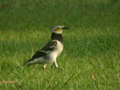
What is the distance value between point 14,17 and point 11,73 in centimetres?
1083

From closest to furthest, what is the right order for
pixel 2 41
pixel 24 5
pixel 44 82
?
1. pixel 44 82
2. pixel 2 41
3. pixel 24 5

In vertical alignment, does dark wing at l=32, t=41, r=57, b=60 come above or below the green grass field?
above

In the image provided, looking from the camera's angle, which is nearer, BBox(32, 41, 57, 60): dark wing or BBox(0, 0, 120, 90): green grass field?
BBox(0, 0, 120, 90): green grass field

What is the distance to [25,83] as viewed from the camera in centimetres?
685

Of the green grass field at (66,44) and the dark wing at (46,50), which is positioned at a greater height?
the dark wing at (46,50)

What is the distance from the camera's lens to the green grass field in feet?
23.1

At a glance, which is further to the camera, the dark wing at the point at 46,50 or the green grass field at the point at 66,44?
the dark wing at the point at 46,50

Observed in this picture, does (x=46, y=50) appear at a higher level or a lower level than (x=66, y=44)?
higher

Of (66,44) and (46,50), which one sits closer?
(46,50)

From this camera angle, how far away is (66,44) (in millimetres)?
11273

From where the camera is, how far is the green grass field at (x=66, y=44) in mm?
7051

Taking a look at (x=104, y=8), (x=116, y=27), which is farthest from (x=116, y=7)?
(x=116, y=27)

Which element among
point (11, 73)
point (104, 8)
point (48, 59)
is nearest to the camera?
point (11, 73)

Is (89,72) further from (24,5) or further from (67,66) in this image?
(24,5)
